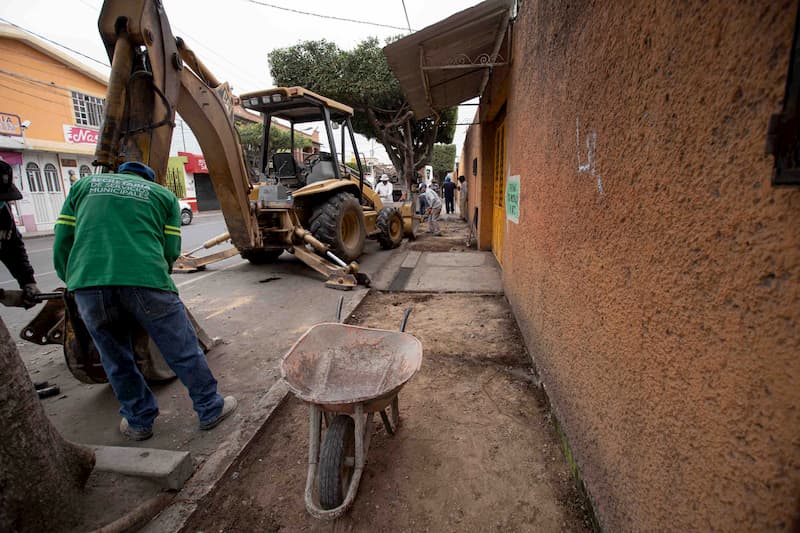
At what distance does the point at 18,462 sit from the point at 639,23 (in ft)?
9.66

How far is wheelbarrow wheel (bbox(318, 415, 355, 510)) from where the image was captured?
1770 millimetres

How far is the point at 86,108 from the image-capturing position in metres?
17.3

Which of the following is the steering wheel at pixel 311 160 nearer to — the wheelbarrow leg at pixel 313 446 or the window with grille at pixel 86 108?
the wheelbarrow leg at pixel 313 446

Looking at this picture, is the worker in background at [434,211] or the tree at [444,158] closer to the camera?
the worker in background at [434,211]

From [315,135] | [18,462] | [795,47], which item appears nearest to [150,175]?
[18,462]

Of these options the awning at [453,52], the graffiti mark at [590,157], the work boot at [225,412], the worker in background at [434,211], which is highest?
the awning at [453,52]

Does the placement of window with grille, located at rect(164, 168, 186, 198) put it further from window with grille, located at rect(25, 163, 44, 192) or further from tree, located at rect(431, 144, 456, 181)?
tree, located at rect(431, 144, 456, 181)

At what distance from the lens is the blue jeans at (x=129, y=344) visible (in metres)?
2.24

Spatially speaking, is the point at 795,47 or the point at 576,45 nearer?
the point at 795,47

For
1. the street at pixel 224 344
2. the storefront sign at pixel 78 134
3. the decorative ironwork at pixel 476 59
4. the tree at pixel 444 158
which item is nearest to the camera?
the street at pixel 224 344

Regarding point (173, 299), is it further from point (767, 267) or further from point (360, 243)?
point (360, 243)

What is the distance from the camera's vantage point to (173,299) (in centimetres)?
242

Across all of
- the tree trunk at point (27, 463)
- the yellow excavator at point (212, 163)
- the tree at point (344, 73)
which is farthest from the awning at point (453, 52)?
the tree at point (344, 73)

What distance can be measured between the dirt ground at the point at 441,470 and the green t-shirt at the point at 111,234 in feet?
4.24
